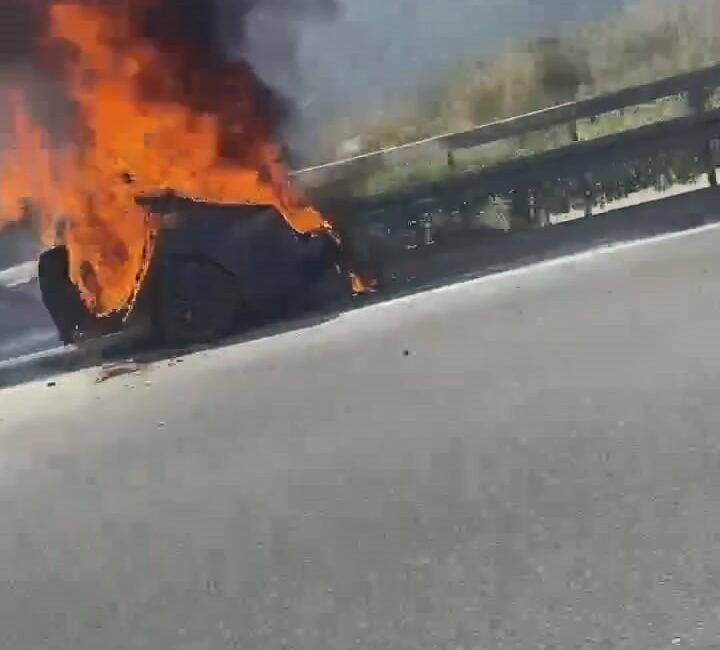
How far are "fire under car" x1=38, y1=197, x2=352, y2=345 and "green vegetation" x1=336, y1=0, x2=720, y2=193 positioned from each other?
30.4 inches

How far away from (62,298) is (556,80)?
393 centimetres

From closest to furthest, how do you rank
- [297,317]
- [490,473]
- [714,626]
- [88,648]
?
[714,626] → [88,648] → [490,473] → [297,317]

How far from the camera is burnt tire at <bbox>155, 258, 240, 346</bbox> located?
22.3 ft

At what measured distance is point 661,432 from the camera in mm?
4105

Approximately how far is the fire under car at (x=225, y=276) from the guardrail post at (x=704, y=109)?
8.81ft

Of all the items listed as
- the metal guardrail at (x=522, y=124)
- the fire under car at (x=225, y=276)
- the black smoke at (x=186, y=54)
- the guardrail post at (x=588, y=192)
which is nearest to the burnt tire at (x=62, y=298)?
the fire under car at (x=225, y=276)

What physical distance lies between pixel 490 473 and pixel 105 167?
461 centimetres

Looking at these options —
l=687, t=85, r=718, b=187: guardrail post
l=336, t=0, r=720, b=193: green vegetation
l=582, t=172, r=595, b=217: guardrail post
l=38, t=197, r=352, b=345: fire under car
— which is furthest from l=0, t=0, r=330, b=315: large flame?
l=687, t=85, r=718, b=187: guardrail post

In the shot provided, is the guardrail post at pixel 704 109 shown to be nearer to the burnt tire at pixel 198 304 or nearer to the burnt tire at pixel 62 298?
the burnt tire at pixel 198 304

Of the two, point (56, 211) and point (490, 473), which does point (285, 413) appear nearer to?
point (490, 473)

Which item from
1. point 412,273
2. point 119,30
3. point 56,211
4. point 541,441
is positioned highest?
point 119,30

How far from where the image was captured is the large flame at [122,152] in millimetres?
7121

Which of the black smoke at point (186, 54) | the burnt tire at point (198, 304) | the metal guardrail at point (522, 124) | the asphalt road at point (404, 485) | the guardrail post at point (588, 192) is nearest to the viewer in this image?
the asphalt road at point (404, 485)

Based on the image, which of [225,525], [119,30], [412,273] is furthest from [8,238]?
[225,525]
